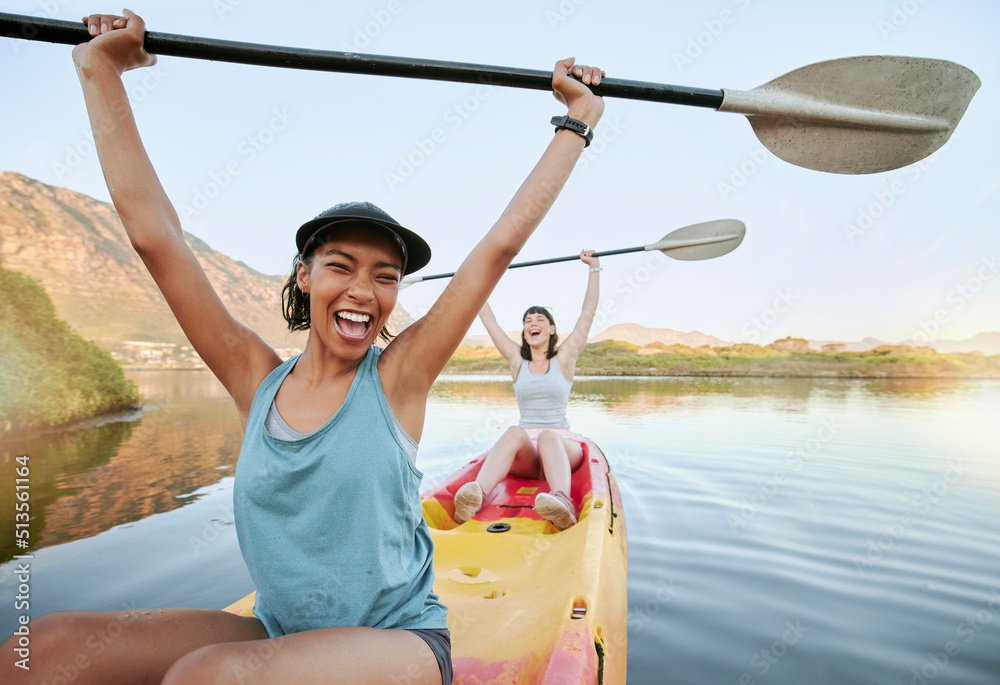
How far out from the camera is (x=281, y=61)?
70.4 inches

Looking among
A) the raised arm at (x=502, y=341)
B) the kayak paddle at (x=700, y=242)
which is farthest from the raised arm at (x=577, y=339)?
the kayak paddle at (x=700, y=242)

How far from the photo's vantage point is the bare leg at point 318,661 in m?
0.95

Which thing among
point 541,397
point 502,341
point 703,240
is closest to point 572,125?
point 541,397

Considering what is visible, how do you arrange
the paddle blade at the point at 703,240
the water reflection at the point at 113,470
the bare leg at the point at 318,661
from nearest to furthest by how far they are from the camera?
the bare leg at the point at 318,661 < the water reflection at the point at 113,470 < the paddle blade at the point at 703,240

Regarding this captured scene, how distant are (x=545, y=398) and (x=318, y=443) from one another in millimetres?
4064

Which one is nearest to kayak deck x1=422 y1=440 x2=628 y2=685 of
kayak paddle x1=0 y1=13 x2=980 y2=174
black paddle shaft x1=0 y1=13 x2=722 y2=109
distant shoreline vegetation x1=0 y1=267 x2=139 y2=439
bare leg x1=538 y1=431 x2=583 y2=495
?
bare leg x1=538 y1=431 x2=583 y2=495

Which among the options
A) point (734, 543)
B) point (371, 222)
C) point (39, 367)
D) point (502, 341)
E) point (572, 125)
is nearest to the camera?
point (371, 222)

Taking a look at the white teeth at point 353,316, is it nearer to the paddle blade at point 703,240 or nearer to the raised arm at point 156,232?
the raised arm at point 156,232

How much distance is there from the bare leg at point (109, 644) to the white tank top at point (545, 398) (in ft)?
13.3

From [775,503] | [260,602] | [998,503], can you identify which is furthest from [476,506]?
[998,503]

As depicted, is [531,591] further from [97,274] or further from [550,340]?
[97,274]

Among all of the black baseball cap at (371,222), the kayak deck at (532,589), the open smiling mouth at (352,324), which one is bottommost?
the kayak deck at (532,589)

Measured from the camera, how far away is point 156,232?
1.30 metres

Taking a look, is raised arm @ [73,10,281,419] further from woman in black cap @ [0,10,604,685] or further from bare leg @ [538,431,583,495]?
bare leg @ [538,431,583,495]
